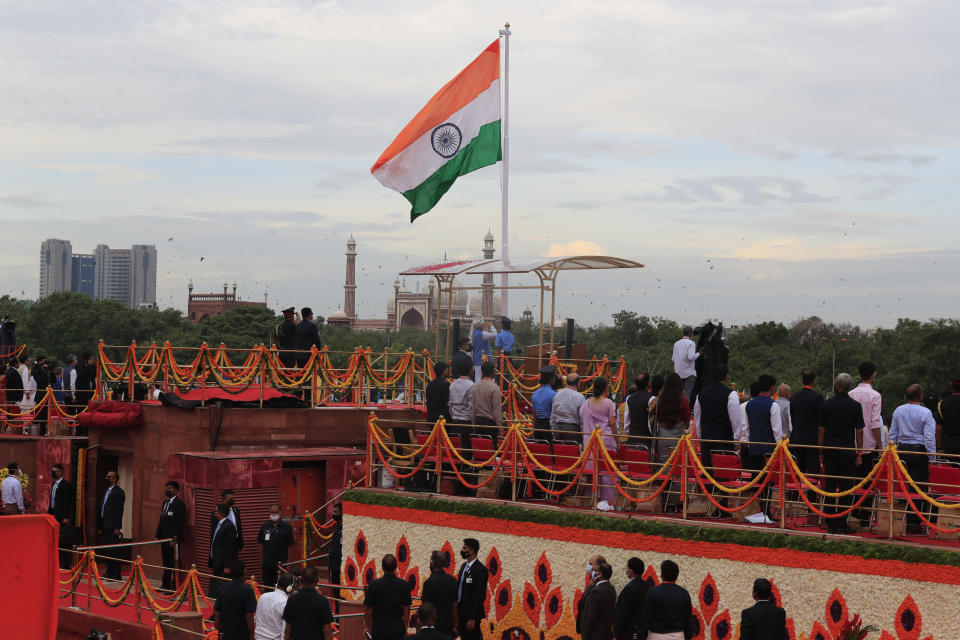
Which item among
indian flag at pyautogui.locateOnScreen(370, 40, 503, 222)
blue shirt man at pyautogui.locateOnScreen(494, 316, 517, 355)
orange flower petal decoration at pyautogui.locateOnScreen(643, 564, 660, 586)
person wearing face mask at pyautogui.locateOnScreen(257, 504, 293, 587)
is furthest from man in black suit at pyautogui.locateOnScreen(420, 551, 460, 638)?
indian flag at pyautogui.locateOnScreen(370, 40, 503, 222)

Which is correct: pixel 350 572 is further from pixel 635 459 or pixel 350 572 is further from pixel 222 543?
pixel 635 459

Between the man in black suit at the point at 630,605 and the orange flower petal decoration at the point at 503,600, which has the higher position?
the man in black suit at the point at 630,605

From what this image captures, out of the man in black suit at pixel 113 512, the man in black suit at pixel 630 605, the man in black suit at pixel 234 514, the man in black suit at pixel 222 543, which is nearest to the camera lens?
the man in black suit at pixel 630 605

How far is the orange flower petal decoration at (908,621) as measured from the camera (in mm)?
10953

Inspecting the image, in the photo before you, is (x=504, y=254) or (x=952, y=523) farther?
(x=504, y=254)

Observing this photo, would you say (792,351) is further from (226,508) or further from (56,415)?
(226,508)

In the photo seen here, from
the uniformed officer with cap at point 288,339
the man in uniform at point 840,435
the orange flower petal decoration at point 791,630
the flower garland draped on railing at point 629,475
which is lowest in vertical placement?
the orange flower petal decoration at point 791,630

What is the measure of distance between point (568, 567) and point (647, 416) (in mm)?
2105

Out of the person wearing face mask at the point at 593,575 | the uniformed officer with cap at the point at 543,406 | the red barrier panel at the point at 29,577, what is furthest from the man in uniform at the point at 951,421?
the red barrier panel at the point at 29,577

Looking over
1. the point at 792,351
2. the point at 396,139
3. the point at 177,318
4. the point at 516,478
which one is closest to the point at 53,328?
the point at 177,318

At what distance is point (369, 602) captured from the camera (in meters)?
11.5

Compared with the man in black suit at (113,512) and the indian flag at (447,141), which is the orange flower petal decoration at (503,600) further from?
the indian flag at (447,141)

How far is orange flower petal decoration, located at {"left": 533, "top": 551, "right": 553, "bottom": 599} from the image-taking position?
1359cm

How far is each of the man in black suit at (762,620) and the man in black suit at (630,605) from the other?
4.47 feet
